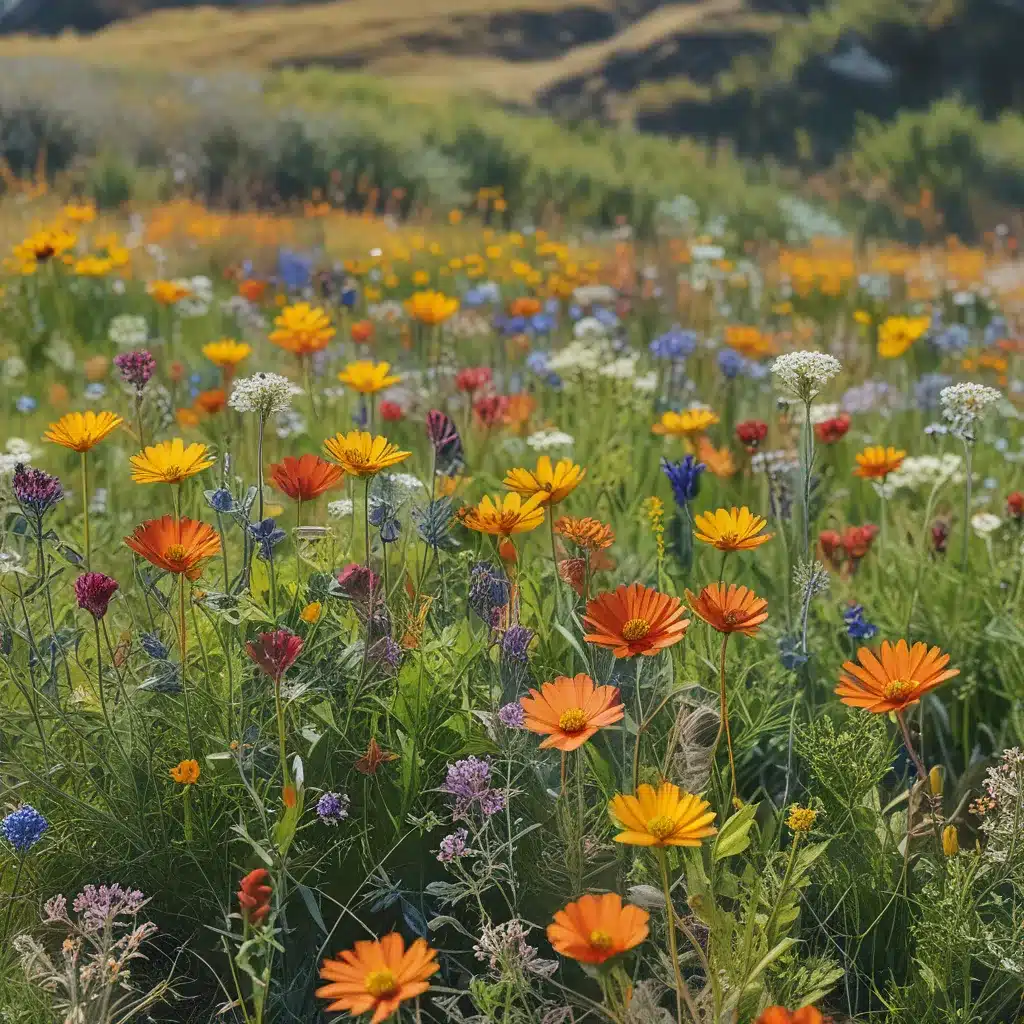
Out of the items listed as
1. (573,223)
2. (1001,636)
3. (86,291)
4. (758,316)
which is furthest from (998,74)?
(1001,636)

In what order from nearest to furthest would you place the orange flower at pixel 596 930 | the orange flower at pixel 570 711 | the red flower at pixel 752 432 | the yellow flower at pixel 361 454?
the orange flower at pixel 596 930 < the orange flower at pixel 570 711 < the yellow flower at pixel 361 454 < the red flower at pixel 752 432

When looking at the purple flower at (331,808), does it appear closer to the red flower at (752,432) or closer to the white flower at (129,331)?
the red flower at (752,432)

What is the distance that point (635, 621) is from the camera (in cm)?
117

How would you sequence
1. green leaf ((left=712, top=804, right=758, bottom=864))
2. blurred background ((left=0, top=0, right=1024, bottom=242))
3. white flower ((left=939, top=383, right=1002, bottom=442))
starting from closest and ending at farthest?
green leaf ((left=712, top=804, right=758, bottom=864)) → white flower ((left=939, top=383, right=1002, bottom=442)) → blurred background ((left=0, top=0, right=1024, bottom=242))

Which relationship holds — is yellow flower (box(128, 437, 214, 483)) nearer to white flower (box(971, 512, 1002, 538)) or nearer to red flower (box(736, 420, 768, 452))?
red flower (box(736, 420, 768, 452))

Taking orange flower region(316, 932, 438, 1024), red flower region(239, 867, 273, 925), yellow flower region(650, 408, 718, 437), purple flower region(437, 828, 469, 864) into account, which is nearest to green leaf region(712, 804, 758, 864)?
purple flower region(437, 828, 469, 864)

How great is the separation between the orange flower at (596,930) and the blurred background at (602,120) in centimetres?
828

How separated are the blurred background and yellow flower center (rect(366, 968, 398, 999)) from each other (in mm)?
8252

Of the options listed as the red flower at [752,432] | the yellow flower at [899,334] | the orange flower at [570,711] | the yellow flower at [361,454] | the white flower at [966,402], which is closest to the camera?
the orange flower at [570,711]

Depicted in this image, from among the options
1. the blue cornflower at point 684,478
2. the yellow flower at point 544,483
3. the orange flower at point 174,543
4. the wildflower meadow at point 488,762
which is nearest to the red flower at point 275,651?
the wildflower meadow at point 488,762

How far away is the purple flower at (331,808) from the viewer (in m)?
1.30

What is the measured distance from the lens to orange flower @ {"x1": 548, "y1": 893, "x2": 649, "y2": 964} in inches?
35.4

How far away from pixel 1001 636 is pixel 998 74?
86.0ft

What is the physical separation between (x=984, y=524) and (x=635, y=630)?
4.83 feet
